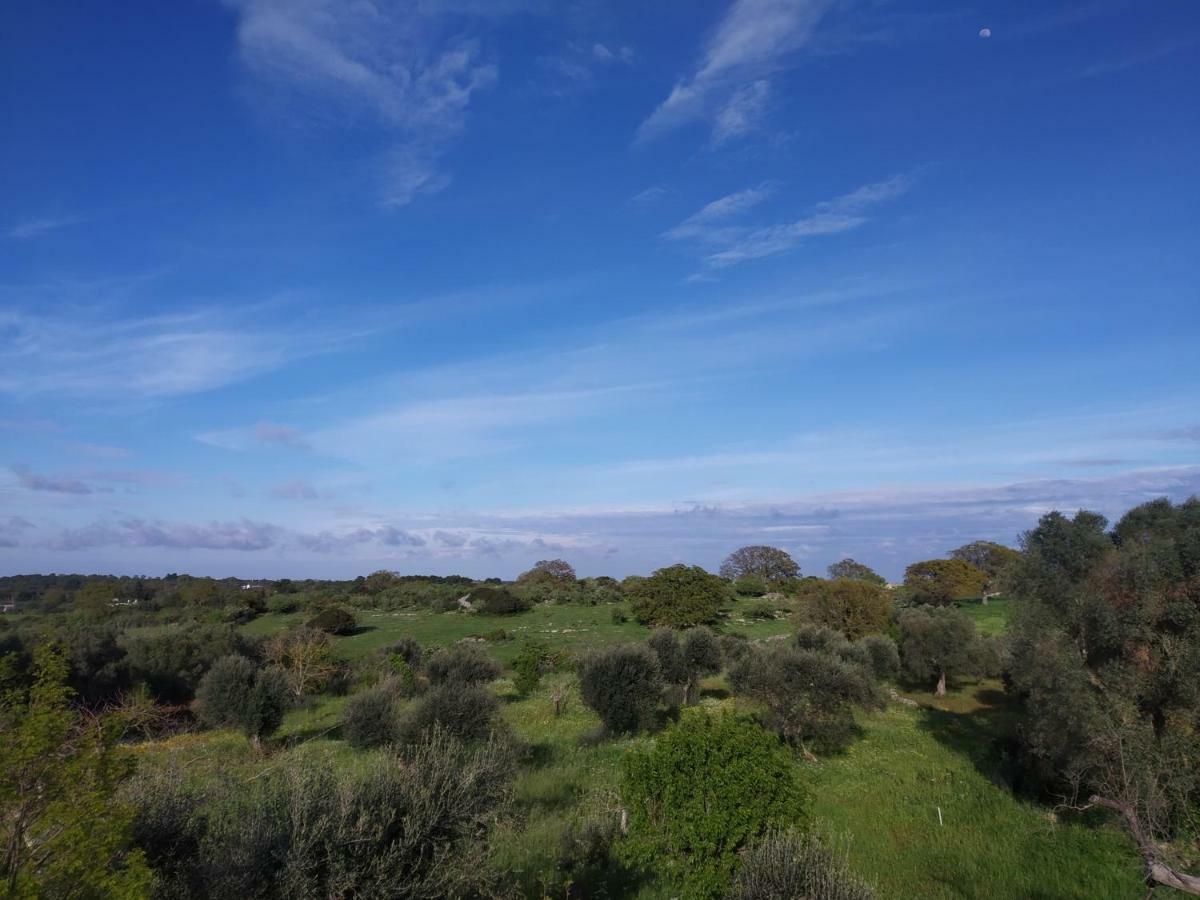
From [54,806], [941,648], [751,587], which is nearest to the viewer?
[54,806]

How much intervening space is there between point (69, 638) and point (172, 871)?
119ft

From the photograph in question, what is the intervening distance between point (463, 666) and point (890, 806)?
20.7 metres

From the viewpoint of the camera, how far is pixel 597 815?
15.0m

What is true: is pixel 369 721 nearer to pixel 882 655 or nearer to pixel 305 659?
pixel 305 659

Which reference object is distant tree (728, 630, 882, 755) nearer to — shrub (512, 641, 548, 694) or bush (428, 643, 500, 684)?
shrub (512, 641, 548, 694)

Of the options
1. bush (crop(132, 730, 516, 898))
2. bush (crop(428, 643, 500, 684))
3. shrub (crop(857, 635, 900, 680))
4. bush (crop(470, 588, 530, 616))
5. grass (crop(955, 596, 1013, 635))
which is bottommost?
grass (crop(955, 596, 1013, 635))

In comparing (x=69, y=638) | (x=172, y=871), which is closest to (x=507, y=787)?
(x=172, y=871)

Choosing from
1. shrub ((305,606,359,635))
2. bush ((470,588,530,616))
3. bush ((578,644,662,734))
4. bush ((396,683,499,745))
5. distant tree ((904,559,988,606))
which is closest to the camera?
bush ((396,683,499,745))

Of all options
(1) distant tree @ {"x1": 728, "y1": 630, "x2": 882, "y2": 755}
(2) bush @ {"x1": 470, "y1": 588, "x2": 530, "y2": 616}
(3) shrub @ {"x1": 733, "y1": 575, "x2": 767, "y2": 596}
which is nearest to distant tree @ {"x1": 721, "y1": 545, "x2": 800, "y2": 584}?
(3) shrub @ {"x1": 733, "y1": 575, "x2": 767, "y2": 596}

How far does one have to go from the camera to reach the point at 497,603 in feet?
242

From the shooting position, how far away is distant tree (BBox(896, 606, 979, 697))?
39.6 meters

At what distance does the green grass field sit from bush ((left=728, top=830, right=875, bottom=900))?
3353 mm

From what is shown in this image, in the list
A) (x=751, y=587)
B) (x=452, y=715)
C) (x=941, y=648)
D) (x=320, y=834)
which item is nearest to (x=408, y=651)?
(x=452, y=715)

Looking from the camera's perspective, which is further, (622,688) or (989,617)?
(989,617)
